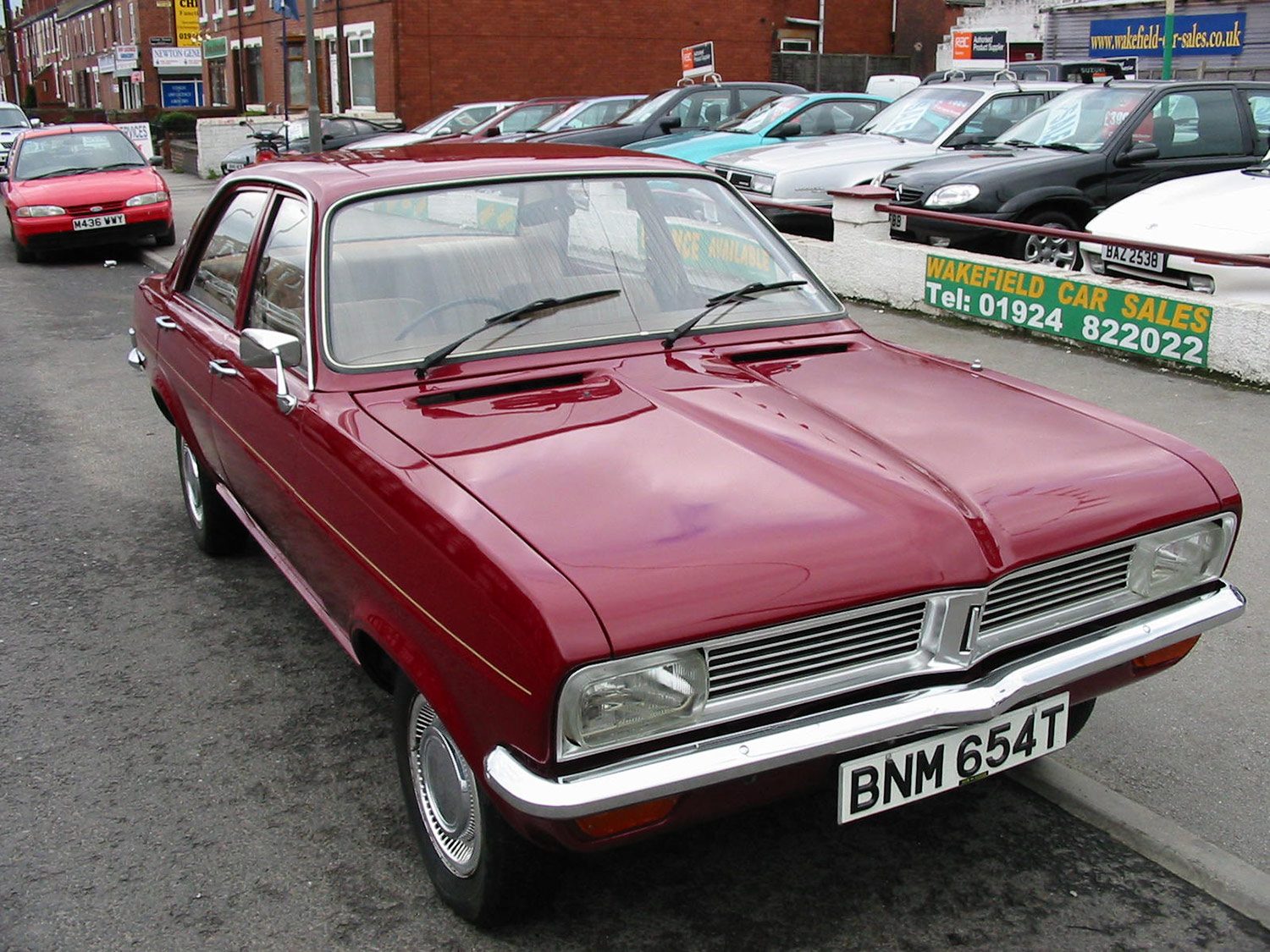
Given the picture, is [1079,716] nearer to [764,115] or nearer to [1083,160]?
[1083,160]

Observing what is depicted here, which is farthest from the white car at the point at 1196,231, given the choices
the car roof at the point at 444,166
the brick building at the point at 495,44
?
the brick building at the point at 495,44

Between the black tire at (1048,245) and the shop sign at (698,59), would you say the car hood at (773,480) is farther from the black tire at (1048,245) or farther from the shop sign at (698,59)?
the shop sign at (698,59)

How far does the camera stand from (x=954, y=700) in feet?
8.54

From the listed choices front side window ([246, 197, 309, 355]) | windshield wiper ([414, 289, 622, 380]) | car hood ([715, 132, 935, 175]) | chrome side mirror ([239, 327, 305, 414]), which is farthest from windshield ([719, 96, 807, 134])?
chrome side mirror ([239, 327, 305, 414])

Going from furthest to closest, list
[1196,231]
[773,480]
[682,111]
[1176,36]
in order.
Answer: [1176,36], [682,111], [1196,231], [773,480]

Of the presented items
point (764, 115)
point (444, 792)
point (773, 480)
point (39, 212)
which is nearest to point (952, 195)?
A: point (764, 115)

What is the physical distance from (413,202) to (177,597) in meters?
2.08

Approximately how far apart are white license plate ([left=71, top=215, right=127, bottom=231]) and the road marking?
13901mm

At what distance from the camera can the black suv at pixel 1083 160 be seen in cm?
1010

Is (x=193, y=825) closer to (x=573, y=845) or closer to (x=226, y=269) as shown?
(x=573, y=845)

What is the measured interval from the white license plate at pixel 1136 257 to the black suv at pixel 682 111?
8478mm

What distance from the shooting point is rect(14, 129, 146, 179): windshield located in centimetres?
1536

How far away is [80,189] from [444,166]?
1260 cm

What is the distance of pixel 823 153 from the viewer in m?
12.8
